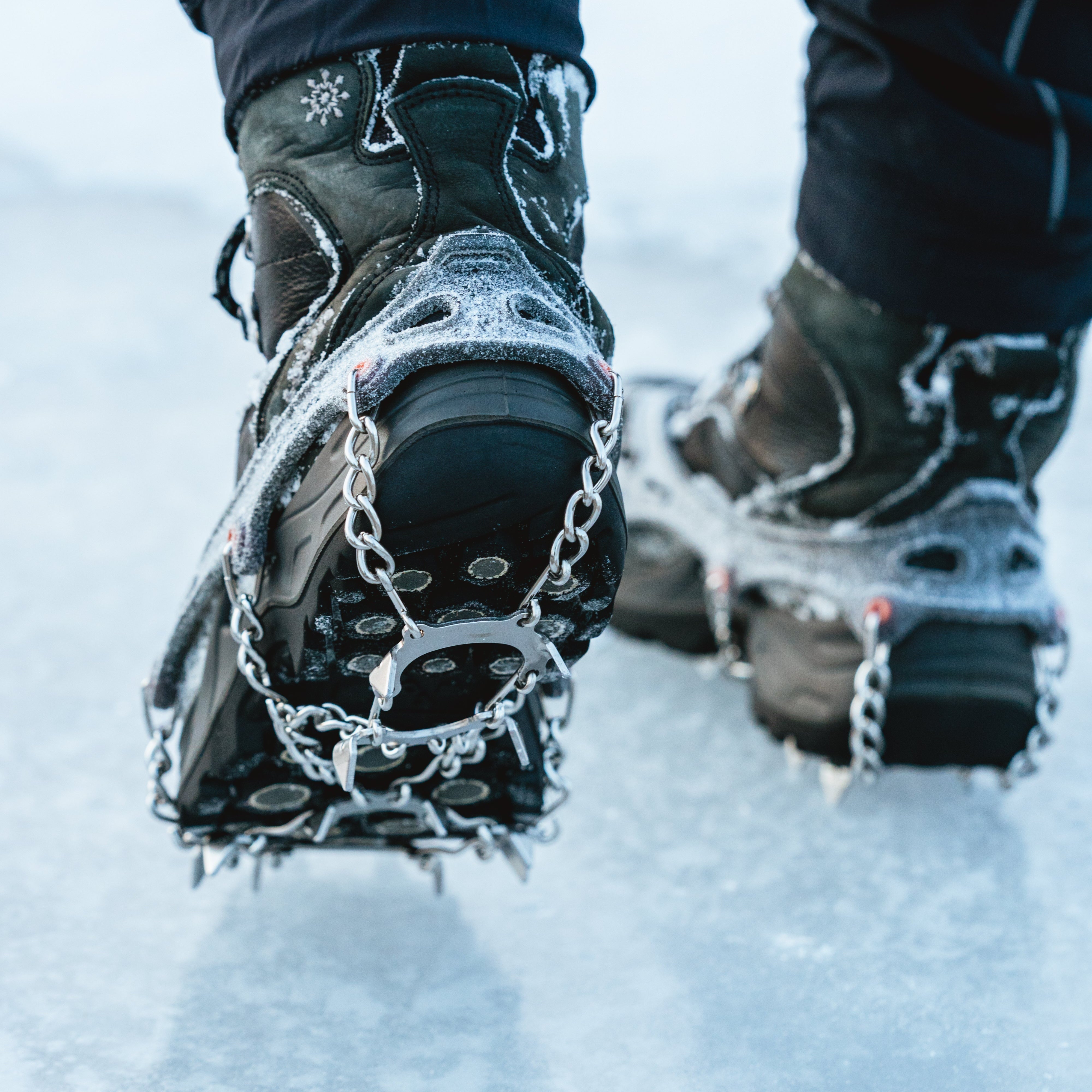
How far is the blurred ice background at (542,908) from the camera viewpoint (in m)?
0.87

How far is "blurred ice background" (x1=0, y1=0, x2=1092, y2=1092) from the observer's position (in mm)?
870

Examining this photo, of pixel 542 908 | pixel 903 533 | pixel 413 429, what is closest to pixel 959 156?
pixel 903 533

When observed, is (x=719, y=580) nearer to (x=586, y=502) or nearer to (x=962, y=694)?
(x=962, y=694)

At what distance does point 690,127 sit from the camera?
3834 millimetres

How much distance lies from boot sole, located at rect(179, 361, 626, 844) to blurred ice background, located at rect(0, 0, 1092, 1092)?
0.72 feet

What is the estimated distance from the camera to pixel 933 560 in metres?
1.15

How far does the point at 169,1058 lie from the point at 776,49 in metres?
3.78

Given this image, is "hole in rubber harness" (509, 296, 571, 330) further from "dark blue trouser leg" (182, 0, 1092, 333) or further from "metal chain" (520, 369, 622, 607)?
"dark blue trouser leg" (182, 0, 1092, 333)

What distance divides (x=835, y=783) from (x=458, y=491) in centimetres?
72

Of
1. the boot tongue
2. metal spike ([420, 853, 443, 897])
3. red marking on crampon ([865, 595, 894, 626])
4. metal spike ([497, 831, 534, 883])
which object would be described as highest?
the boot tongue

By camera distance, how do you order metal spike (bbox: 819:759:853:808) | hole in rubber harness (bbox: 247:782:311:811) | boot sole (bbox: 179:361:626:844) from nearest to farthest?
boot sole (bbox: 179:361:626:844) → hole in rubber harness (bbox: 247:782:311:811) → metal spike (bbox: 819:759:853:808)

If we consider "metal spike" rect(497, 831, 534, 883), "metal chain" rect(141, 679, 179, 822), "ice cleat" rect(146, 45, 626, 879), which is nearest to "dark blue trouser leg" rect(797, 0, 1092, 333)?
"ice cleat" rect(146, 45, 626, 879)

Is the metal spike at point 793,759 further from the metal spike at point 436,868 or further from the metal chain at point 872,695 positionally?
the metal spike at point 436,868

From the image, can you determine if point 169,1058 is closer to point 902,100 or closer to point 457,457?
point 457,457
